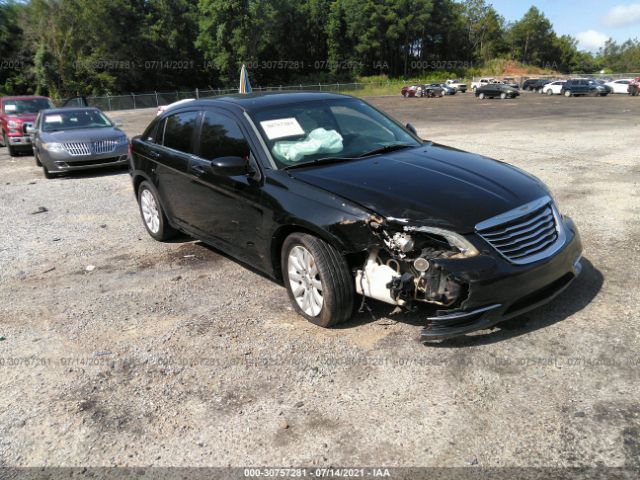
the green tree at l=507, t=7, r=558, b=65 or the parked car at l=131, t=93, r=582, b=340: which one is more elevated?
the green tree at l=507, t=7, r=558, b=65

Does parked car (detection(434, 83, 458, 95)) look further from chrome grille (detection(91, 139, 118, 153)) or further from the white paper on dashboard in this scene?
the white paper on dashboard

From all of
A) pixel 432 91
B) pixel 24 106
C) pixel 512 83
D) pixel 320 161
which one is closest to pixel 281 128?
pixel 320 161

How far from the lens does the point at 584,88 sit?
143 feet

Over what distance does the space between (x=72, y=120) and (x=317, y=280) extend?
10.3 meters

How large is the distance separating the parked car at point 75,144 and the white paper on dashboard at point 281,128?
24.5 feet

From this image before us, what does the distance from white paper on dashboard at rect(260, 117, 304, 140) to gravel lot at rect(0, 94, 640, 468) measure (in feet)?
4.56

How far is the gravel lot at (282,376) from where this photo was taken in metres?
2.79

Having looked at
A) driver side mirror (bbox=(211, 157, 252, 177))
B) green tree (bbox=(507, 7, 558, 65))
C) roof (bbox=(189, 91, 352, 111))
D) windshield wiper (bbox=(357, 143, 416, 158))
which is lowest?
driver side mirror (bbox=(211, 157, 252, 177))

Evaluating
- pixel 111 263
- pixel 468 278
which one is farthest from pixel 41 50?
pixel 468 278

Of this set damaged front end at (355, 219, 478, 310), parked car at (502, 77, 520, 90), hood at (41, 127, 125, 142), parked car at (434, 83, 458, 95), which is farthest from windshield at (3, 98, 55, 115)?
parked car at (434, 83, 458, 95)

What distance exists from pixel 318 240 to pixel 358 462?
1628 millimetres

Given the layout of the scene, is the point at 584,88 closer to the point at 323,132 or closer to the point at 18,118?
the point at 18,118

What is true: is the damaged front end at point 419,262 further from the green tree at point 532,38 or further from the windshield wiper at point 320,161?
the green tree at point 532,38

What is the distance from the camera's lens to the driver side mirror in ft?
14.1
